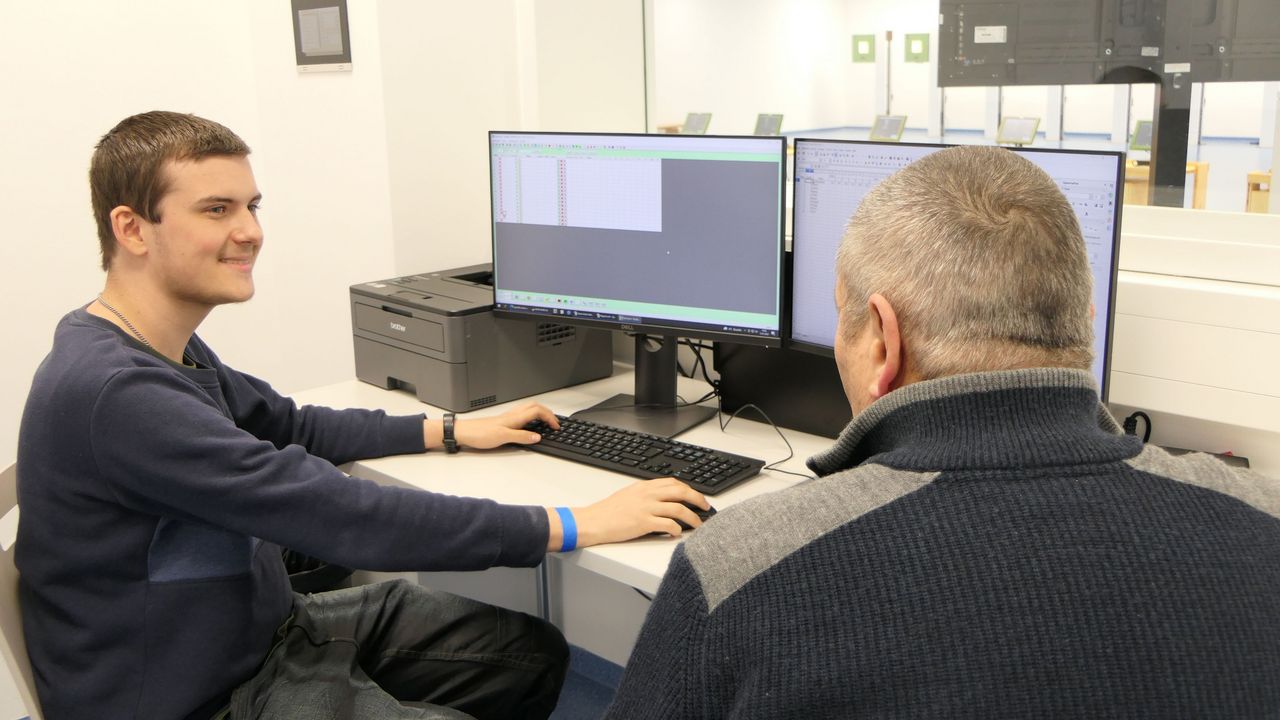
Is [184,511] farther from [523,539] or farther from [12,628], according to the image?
[523,539]

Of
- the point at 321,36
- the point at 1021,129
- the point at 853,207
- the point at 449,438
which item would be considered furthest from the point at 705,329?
the point at 321,36

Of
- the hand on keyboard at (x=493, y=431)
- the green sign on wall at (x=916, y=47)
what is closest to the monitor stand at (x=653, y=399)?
the hand on keyboard at (x=493, y=431)

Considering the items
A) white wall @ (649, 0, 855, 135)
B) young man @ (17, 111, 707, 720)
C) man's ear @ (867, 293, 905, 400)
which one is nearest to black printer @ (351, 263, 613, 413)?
young man @ (17, 111, 707, 720)

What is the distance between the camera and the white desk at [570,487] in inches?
57.9

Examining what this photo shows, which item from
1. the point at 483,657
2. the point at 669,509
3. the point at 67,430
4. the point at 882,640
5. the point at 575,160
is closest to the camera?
the point at 882,640

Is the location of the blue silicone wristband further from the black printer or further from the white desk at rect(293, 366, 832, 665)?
the black printer

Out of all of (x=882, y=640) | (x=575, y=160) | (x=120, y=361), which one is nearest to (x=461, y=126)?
(x=575, y=160)

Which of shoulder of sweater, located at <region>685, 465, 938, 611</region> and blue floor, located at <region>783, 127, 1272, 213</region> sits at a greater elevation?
blue floor, located at <region>783, 127, 1272, 213</region>

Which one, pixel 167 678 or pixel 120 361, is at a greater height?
pixel 120 361

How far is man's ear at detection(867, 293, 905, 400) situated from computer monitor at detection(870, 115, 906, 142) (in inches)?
57.7

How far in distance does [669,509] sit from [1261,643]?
0.85m

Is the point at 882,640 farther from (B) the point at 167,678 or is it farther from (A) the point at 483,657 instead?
(A) the point at 483,657

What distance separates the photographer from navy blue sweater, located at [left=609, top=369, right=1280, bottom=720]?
69cm

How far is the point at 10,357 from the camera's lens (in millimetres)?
2639
